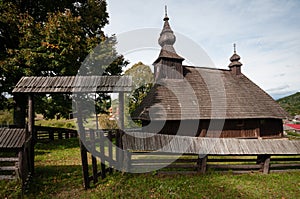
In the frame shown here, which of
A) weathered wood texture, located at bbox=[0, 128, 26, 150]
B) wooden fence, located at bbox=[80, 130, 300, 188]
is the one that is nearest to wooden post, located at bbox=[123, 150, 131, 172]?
wooden fence, located at bbox=[80, 130, 300, 188]

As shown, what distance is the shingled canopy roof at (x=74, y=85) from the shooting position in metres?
6.65

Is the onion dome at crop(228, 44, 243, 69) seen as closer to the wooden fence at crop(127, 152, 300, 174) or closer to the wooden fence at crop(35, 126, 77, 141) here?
the wooden fence at crop(127, 152, 300, 174)

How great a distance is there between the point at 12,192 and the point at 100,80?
4.40 meters

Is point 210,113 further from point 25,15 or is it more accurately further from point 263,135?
point 25,15

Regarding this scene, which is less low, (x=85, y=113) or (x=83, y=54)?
(x=83, y=54)

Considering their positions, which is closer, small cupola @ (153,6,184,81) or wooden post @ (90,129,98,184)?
wooden post @ (90,129,98,184)

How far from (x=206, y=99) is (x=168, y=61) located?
5062mm

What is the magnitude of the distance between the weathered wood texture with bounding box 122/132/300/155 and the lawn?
3.38ft

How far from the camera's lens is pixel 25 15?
1177 cm

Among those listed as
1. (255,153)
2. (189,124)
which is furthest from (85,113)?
(255,153)

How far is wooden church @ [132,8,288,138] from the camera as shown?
14.8 meters

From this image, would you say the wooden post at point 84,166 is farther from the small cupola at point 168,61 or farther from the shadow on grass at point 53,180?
the small cupola at point 168,61

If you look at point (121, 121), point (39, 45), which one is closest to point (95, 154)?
point (121, 121)

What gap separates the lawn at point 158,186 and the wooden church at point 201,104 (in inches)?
275
